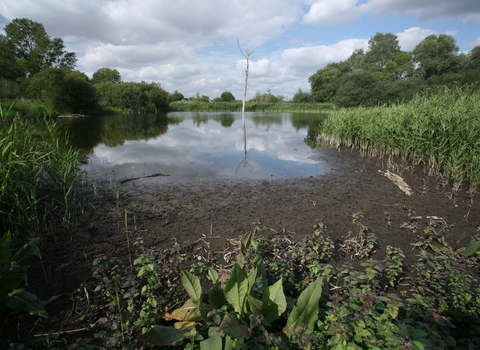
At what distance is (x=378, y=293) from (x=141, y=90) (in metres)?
55.4

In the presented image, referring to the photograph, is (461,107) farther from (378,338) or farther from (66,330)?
(66,330)

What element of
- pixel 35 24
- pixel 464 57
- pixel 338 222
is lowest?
pixel 338 222

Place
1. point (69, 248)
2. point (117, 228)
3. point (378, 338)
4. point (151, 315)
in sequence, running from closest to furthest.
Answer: point (378, 338), point (151, 315), point (69, 248), point (117, 228)

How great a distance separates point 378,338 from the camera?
1.55m

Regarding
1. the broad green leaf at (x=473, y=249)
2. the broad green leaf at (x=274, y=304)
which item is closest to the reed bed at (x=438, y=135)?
the broad green leaf at (x=473, y=249)

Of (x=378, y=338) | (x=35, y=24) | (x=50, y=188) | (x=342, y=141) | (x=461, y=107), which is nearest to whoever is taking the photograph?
(x=378, y=338)

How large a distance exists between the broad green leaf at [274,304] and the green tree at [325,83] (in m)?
63.2

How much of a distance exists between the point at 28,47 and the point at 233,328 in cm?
6138

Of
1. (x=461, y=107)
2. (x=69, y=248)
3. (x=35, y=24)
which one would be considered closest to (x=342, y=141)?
(x=461, y=107)

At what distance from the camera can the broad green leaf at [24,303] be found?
1.71 meters

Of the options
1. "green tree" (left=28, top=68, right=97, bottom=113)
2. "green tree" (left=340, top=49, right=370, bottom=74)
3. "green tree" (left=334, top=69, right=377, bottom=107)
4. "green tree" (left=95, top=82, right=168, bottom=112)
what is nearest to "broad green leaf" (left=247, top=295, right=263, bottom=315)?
"green tree" (left=28, top=68, right=97, bottom=113)

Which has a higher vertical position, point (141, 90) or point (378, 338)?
point (141, 90)

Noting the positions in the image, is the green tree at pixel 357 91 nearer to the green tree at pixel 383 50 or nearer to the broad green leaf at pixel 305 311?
the green tree at pixel 383 50

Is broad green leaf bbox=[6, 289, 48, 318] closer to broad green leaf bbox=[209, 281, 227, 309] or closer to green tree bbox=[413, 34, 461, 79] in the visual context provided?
broad green leaf bbox=[209, 281, 227, 309]
